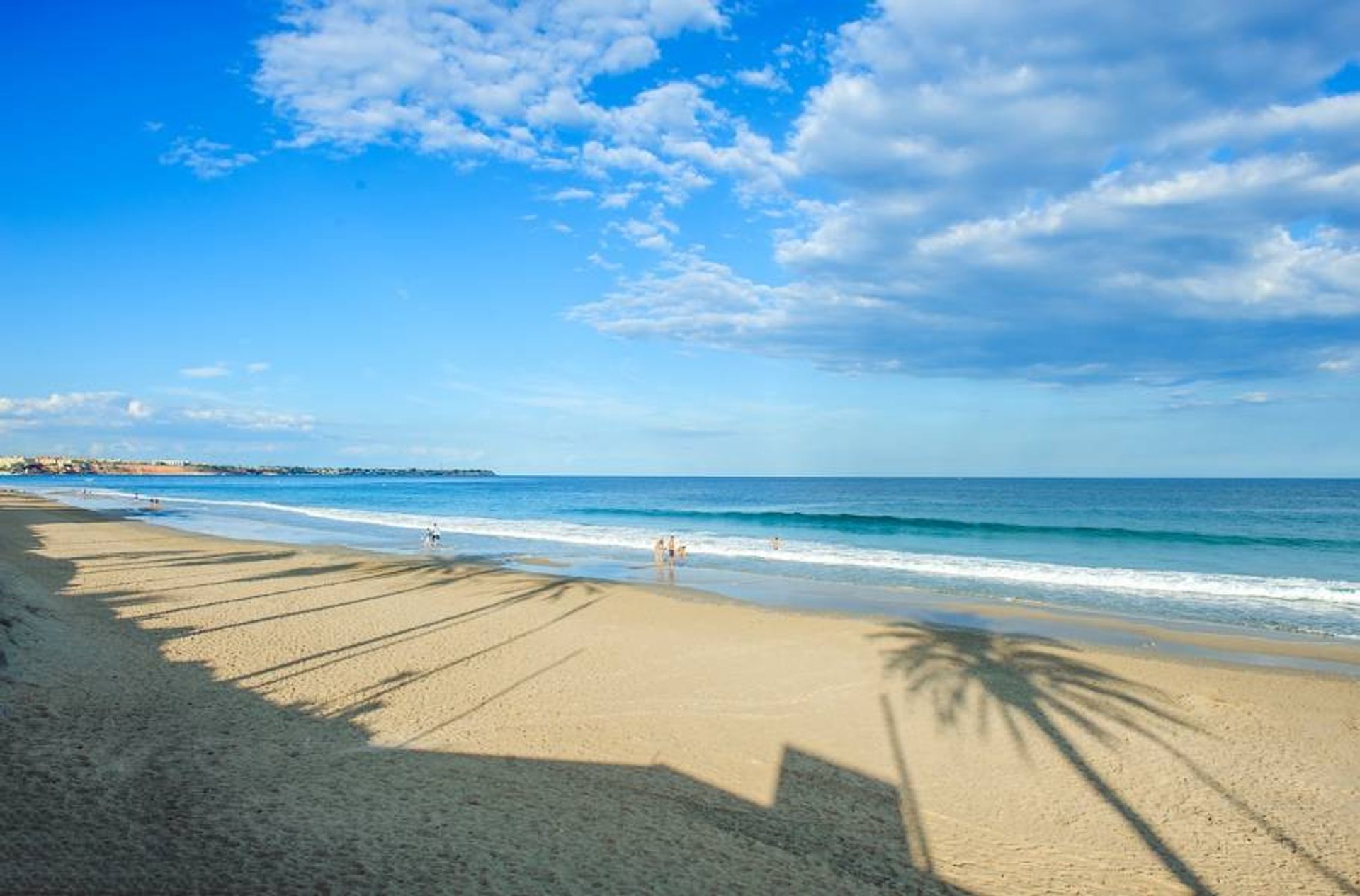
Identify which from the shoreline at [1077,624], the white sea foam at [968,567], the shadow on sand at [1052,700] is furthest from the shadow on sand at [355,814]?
the white sea foam at [968,567]

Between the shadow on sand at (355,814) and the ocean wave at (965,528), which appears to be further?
the ocean wave at (965,528)

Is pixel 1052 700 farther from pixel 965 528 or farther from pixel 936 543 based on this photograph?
pixel 965 528

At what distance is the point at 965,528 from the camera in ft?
153

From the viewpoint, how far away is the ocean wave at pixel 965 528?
38.8 m

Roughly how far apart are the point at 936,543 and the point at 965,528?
9565 mm

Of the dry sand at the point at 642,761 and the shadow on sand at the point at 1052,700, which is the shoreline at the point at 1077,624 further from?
the shadow on sand at the point at 1052,700

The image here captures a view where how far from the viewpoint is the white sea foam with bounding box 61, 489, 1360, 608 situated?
22.8 m

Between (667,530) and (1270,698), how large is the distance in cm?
3490

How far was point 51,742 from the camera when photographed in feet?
23.0

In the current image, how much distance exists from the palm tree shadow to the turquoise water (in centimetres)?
486

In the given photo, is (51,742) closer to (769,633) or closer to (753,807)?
(753,807)

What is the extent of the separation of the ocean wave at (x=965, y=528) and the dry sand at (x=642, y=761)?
28791mm

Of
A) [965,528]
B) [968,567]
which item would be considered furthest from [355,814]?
[965,528]

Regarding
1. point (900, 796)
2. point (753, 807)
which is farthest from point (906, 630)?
point (753, 807)
